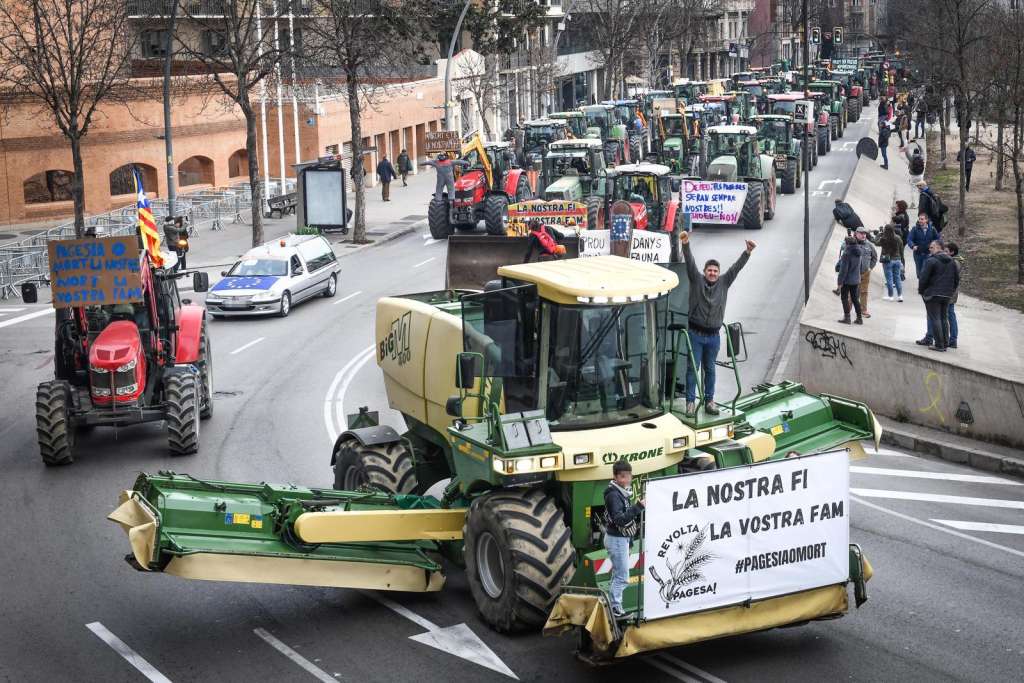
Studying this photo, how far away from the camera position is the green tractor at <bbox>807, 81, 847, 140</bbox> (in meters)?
72.5

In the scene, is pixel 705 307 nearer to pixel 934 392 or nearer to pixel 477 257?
pixel 934 392

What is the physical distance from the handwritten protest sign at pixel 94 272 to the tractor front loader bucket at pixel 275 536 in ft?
21.1

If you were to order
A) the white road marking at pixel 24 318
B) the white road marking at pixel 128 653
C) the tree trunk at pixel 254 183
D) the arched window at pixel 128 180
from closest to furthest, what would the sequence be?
1. the white road marking at pixel 128 653
2. the white road marking at pixel 24 318
3. the tree trunk at pixel 254 183
4. the arched window at pixel 128 180

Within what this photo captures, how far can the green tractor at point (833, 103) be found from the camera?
238 feet

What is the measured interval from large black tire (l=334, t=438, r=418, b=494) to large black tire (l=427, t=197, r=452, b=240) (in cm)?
2664

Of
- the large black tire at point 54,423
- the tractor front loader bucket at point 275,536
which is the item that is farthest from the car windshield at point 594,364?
the large black tire at point 54,423

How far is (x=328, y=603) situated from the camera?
12922mm

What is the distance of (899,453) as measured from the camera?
1938 cm

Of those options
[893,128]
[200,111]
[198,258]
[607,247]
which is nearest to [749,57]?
[893,128]

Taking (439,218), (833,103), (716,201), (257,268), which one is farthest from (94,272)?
(833,103)

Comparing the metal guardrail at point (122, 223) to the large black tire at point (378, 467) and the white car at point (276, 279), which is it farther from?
the large black tire at point (378, 467)

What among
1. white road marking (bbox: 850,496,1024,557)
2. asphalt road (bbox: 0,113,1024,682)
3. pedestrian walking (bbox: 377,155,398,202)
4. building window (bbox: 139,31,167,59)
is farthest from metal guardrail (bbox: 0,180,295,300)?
building window (bbox: 139,31,167,59)

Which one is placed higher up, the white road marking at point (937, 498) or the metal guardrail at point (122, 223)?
the metal guardrail at point (122, 223)

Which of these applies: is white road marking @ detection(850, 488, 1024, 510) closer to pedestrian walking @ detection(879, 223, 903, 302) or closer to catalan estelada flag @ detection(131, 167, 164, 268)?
catalan estelada flag @ detection(131, 167, 164, 268)
